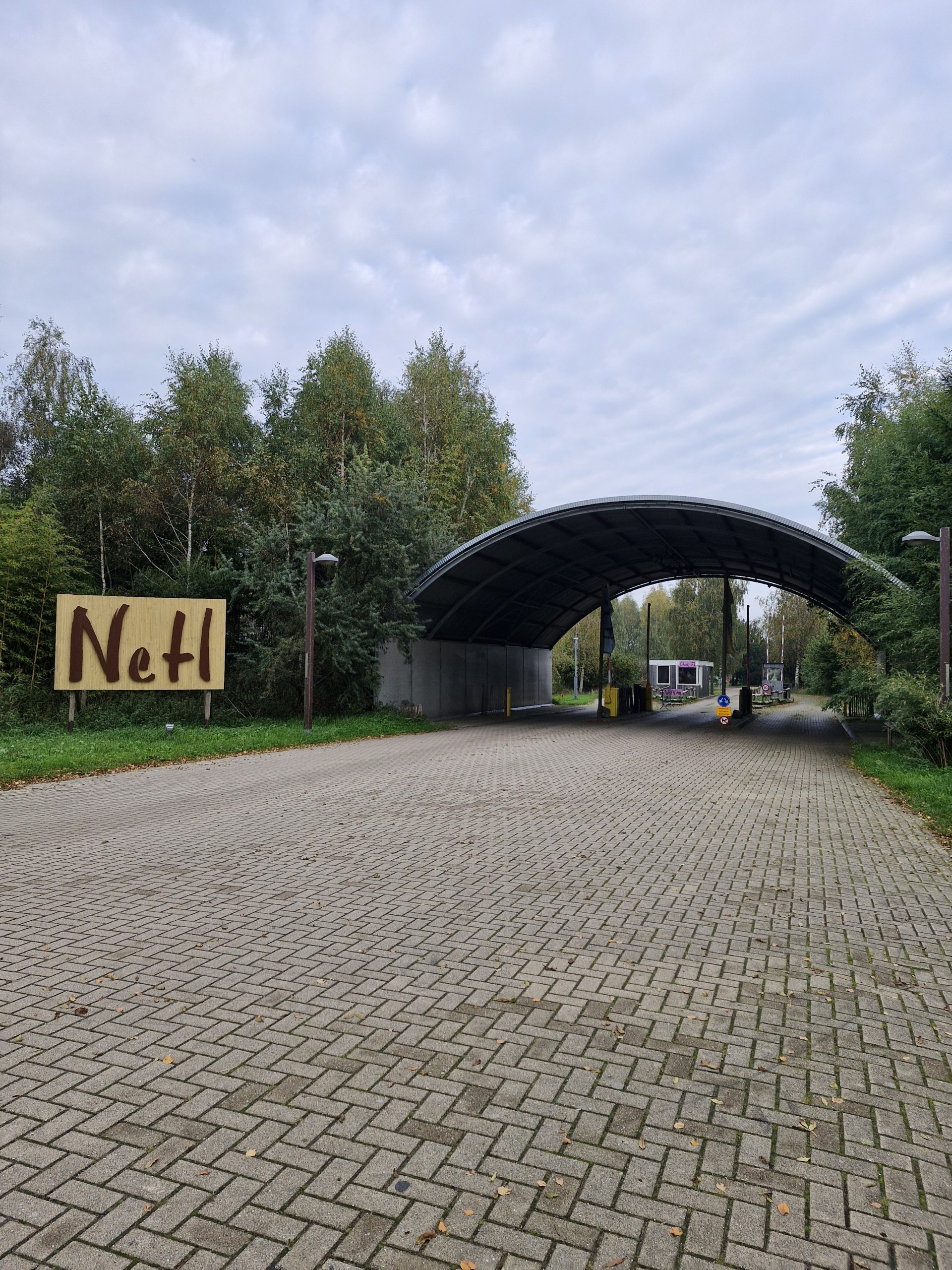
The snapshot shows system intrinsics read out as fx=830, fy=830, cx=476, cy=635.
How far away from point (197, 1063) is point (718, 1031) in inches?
92.3

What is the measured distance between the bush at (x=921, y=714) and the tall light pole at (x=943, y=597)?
250mm

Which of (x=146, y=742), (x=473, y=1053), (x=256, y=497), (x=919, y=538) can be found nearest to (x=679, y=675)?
(x=256, y=497)

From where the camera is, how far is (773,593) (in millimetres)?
74375

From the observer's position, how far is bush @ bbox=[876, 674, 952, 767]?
13.1m

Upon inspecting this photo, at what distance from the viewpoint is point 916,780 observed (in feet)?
38.7

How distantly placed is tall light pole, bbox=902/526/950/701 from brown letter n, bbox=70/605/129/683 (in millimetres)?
15572

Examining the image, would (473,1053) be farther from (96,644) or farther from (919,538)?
(96,644)

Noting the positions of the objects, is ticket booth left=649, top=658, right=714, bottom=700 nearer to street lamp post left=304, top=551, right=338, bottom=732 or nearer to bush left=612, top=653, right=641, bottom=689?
bush left=612, top=653, right=641, bottom=689

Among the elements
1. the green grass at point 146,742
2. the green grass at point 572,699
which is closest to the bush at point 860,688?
the green grass at point 146,742

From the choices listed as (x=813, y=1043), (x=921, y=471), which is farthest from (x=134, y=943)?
(x=921, y=471)

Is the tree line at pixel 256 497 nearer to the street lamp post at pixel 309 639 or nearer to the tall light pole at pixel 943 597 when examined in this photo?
the street lamp post at pixel 309 639

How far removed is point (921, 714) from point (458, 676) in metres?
16.9

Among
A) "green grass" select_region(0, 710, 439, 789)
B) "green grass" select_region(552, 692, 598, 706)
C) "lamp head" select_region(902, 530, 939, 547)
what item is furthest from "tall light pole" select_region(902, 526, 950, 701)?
"green grass" select_region(552, 692, 598, 706)

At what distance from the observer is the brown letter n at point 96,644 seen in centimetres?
1733
